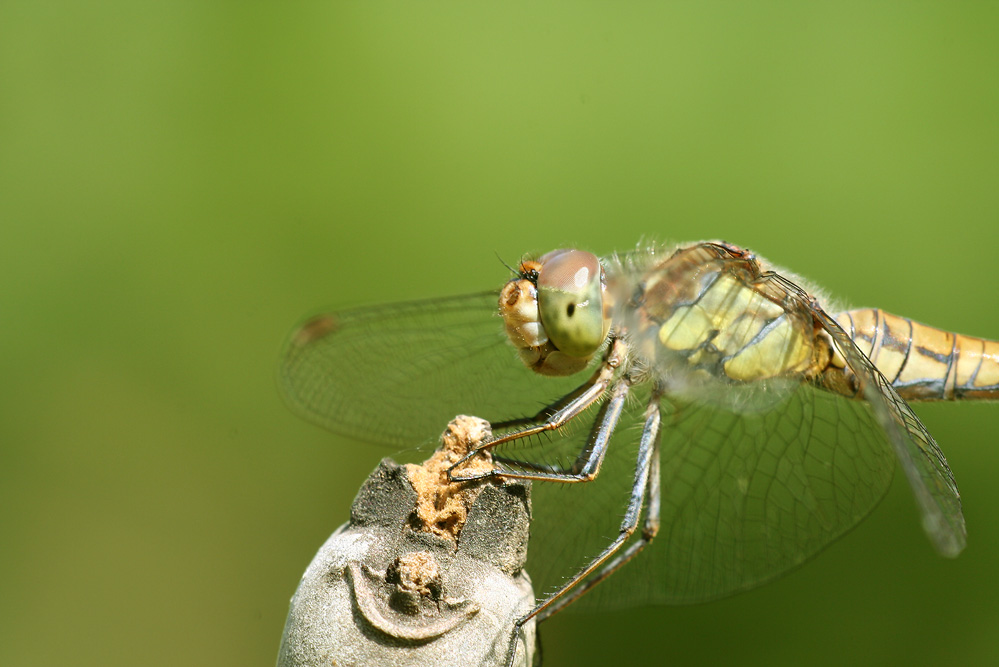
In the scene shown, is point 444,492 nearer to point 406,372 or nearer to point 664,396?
point 664,396

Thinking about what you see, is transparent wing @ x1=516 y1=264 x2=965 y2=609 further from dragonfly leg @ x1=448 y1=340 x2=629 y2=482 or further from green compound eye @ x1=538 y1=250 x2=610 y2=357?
green compound eye @ x1=538 y1=250 x2=610 y2=357

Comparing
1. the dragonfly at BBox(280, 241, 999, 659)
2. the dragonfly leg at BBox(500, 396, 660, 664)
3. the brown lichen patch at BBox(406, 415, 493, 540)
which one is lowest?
the brown lichen patch at BBox(406, 415, 493, 540)

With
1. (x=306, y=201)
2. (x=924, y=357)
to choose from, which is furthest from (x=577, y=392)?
(x=306, y=201)

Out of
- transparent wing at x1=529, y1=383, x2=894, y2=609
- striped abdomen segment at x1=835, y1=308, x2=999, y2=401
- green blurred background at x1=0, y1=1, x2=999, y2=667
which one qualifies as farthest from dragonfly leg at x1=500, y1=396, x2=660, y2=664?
green blurred background at x1=0, y1=1, x2=999, y2=667

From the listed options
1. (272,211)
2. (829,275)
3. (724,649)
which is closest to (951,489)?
(724,649)

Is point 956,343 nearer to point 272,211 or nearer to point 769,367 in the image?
point 769,367

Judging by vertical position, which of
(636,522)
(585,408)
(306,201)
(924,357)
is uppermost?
(306,201)

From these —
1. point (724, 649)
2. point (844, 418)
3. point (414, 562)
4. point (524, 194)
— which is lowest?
point (414, 562)
